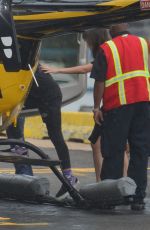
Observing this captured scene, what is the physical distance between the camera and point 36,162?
8016 millimetres

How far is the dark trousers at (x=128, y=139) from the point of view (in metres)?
8.59

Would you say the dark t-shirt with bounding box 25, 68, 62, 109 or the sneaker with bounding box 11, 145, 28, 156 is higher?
the dark t-shirt with bounding box 25, 68, 62, 109

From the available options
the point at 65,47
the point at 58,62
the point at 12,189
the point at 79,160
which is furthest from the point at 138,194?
the point at 58,62

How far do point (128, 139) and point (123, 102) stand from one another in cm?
41

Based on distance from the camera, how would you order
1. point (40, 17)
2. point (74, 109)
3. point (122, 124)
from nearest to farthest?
1. point (40, 17)
2. point (122, 124)
3. point (74, 109)

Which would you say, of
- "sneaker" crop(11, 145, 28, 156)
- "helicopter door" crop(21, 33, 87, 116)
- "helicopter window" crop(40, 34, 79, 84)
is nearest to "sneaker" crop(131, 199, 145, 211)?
"sneaker" crop(11, 145, 28, 156)

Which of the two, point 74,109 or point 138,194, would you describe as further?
point 74,109

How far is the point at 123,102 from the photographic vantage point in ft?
28.1

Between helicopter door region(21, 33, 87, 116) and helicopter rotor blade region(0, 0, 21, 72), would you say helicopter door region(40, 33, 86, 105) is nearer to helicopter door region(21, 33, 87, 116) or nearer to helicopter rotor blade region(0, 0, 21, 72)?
helicopter door region(21, 33, 87, 116)

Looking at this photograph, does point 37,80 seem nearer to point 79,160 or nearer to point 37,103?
point 37,103

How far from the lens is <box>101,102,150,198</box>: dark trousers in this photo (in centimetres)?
859

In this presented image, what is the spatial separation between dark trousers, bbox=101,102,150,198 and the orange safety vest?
8 cm

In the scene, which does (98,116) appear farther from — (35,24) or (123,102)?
(35,24)

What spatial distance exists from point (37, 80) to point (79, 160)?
415 centimetres
